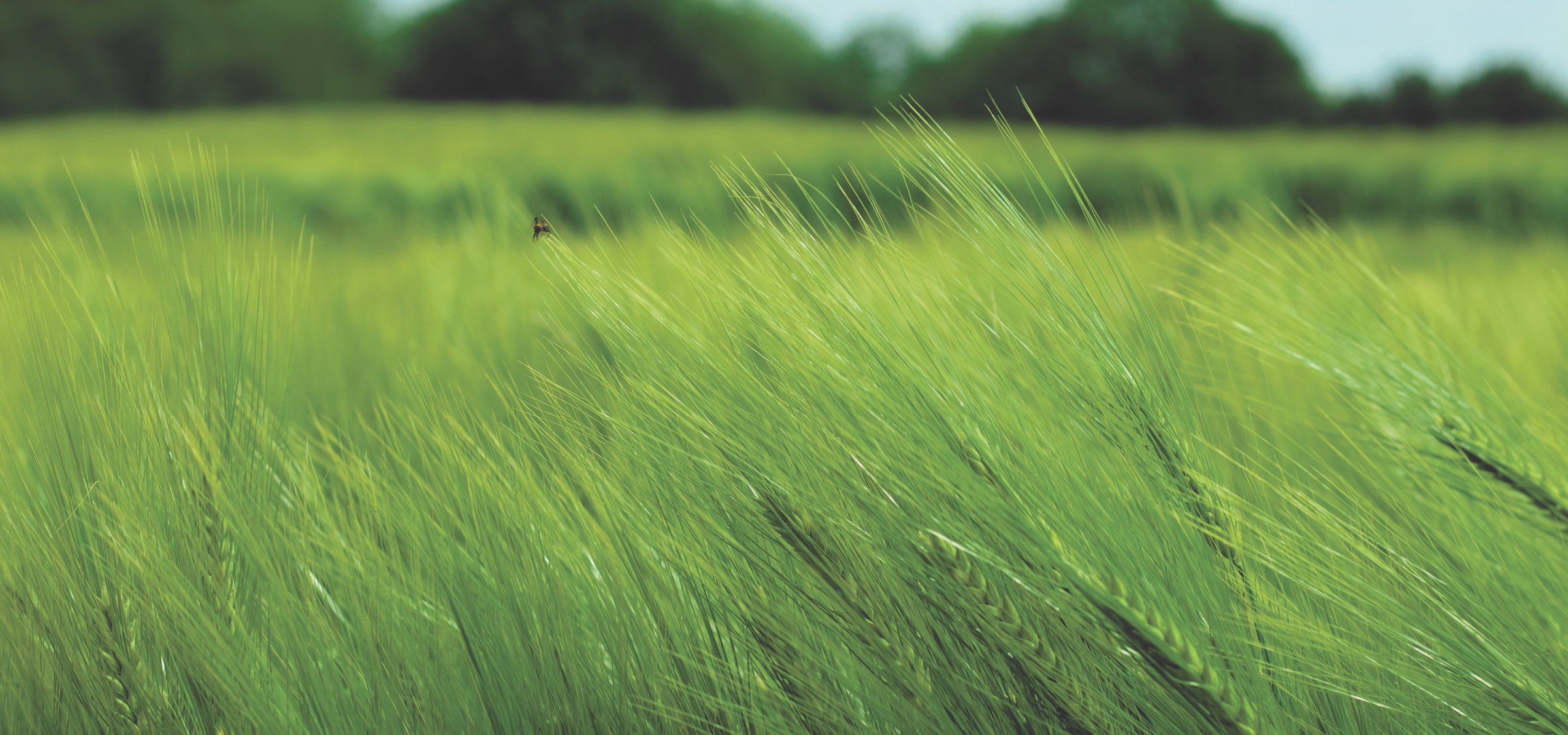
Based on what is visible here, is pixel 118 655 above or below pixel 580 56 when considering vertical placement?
below

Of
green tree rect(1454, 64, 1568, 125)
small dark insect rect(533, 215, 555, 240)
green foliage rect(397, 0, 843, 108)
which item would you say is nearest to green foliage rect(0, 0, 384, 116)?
green foliage rect(397, 0, 843, 108)

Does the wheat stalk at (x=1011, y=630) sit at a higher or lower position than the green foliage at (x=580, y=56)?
lower

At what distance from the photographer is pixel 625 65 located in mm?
9516

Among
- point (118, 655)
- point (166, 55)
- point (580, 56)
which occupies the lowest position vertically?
point (118, 655)

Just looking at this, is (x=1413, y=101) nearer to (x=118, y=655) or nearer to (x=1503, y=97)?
(x=1503, y=97)

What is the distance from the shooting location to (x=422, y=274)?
0.89 m

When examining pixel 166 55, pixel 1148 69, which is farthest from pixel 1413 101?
pixel 166 55

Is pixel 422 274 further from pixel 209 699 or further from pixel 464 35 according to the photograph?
pixel 464 35

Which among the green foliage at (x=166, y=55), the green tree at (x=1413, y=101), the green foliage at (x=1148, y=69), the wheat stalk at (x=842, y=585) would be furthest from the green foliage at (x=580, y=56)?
the wheat stalk at (x=842, y=585)

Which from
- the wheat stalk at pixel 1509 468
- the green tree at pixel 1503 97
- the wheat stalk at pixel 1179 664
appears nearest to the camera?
the wheat stalk at pixel 1179 664

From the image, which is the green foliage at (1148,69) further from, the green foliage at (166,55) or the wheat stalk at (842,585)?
the wheat stalk at (842,585)

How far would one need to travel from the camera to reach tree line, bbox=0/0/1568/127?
25.2ft

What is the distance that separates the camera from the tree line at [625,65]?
7.69m

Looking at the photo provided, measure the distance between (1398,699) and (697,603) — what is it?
23cm
